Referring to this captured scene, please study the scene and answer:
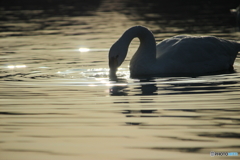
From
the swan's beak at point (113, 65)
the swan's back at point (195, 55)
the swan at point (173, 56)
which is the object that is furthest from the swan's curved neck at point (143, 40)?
the swan's beak at point (113, 65)

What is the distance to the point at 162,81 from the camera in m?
10.3

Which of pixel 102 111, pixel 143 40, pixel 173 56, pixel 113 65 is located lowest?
pixel 102 111

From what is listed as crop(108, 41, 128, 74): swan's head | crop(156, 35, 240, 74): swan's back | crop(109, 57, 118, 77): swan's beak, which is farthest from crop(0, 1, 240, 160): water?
crop(156, 35, 240, 74): swan's back

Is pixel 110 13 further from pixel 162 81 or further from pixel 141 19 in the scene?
pixel 162 81

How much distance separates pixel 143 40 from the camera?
39.2ft

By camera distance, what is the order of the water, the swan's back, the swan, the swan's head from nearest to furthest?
the water → the swan's head → the swan → the swan's back

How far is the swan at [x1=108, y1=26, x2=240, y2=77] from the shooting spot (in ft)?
36.6

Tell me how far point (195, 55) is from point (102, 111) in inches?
176

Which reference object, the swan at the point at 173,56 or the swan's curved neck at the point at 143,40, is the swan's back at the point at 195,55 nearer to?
the swan at the point at 173,56

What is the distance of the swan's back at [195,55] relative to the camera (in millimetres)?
11273

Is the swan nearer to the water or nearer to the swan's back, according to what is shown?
the swan's back

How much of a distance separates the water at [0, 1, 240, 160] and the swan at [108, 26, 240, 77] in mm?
507

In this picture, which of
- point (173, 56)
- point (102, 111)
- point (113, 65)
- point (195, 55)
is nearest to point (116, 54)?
point (113, 65)

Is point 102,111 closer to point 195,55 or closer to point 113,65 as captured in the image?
point 113,65
